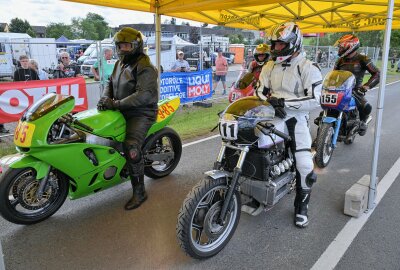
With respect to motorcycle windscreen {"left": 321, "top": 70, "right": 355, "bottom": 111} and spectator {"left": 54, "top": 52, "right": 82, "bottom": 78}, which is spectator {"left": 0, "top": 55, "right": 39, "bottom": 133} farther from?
motorcycle windscreen {"left": 321, "top": 70, "right": 355, "bottom": 111}

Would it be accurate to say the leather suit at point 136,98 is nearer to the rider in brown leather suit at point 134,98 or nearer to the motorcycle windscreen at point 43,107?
the rider in brown leather suit at point 134,98

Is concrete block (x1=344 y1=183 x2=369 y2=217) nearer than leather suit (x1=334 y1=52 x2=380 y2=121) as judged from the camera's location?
Yes

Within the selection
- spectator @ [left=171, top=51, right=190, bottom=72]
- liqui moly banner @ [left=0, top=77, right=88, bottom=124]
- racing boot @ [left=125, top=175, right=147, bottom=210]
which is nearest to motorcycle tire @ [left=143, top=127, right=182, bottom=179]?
racing boot @ [left=125, top=175, right=147, bottom=210]

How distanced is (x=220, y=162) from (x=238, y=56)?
14.8m

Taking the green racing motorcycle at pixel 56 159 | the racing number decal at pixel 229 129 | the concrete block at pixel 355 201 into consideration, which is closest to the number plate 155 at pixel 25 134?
the green racing motorcycle at pixel 56 159

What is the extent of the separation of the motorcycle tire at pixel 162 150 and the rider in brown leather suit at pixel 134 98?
1.22ft

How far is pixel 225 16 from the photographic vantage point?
25.7 feet

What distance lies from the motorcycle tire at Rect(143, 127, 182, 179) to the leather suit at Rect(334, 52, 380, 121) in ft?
12.1

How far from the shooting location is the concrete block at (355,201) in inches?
149

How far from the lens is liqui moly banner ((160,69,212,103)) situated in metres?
10.1

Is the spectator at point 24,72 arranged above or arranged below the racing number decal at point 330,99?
above

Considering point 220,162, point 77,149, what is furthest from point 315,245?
point 77,149

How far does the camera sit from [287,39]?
3.32 meters

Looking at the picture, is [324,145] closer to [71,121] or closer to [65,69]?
[71,121]
